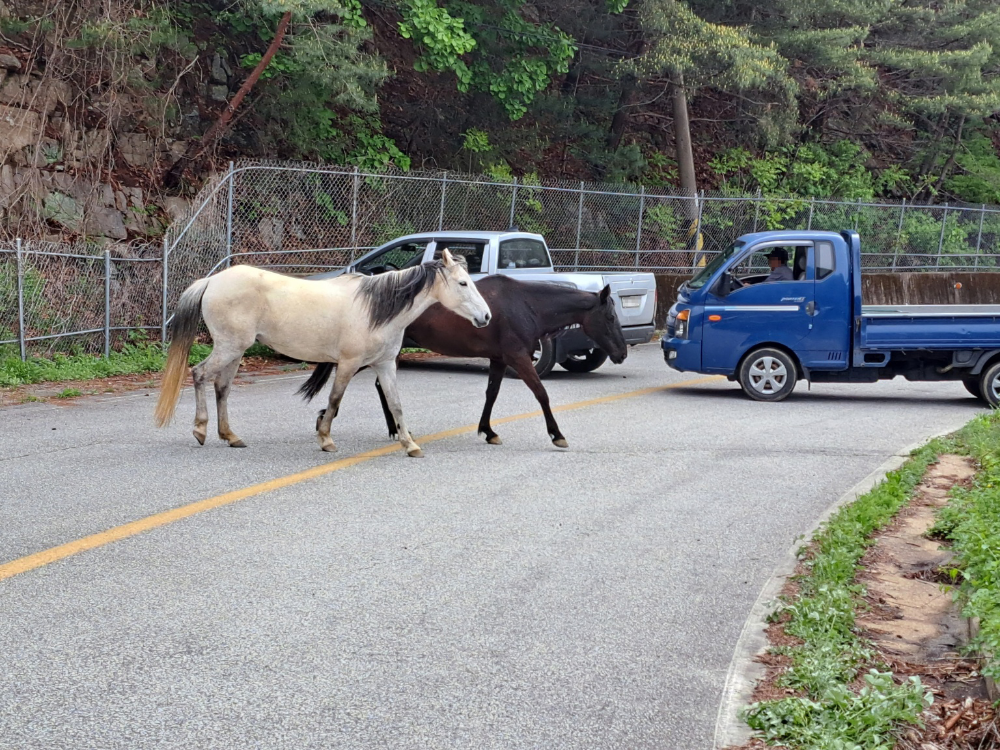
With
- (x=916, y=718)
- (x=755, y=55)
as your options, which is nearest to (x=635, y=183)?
(x=755, y=55)

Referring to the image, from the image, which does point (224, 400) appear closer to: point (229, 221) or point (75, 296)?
point (75, 296)

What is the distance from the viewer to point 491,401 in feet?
36.7

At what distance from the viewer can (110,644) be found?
5.25 meters

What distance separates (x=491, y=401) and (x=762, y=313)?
5.13m

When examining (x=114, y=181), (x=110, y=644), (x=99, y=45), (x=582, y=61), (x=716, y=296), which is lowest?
(x=110, y=644)

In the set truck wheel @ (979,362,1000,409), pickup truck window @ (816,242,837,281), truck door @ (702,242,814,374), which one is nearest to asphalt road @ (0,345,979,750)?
truck door @ (702,242,814,374)

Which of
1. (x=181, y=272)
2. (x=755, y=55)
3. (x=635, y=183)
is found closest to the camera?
(x=181, y=272)

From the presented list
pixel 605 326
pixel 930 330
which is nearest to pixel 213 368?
pixel 605 326

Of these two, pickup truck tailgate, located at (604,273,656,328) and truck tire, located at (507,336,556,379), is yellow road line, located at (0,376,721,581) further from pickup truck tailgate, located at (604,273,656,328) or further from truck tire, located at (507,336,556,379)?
pickup truck tailgate, located at (604,273,656,328)

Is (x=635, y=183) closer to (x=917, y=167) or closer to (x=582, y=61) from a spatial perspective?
(x=582, y=61)

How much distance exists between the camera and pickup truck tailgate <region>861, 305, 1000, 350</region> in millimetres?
14430

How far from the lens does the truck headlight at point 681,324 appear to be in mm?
15320

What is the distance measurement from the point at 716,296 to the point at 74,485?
8.89 meters

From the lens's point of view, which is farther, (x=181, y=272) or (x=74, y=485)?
(x=181, y=272)
